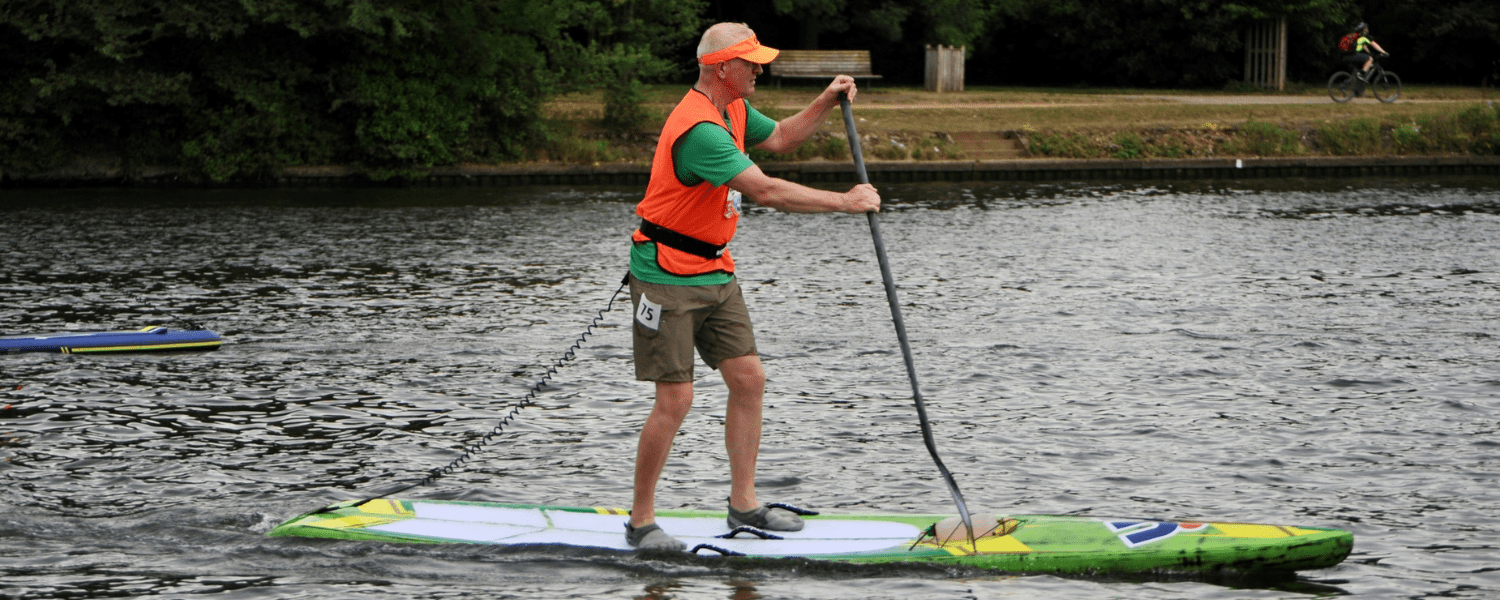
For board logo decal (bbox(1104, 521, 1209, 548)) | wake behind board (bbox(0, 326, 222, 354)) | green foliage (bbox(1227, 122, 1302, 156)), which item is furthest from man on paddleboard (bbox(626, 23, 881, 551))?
green foliage (bbox(1227, 122, 1302, 156))

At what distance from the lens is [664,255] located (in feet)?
20.4

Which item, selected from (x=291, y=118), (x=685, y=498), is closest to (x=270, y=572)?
(x=685, y=498)

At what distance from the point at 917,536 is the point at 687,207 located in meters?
1.68

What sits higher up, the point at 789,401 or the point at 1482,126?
the point at 1482,126

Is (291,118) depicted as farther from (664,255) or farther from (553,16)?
(664,255)

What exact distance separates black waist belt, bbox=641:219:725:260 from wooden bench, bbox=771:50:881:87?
28.5 metres

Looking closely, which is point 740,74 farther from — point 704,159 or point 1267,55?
point 1267,55

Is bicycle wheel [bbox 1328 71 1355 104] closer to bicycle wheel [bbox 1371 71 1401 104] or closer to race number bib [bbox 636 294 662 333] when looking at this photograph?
bicycle wheel [bbox 1371 71 1401 104]

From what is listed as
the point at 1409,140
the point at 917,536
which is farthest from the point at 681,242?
the point at 1409,140

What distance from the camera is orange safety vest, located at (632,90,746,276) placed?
6.09 metres

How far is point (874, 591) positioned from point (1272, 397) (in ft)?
15.0

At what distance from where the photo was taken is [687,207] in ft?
20.2

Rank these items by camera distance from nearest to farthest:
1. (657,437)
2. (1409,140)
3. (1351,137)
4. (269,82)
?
(657,437) < (269,82) < (1409,140) < (1351,137)

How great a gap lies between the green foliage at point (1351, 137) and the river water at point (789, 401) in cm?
1054
